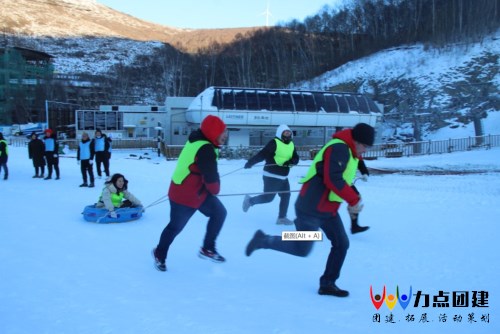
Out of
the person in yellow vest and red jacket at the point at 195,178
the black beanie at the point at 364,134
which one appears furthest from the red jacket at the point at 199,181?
the black beanie at the point at 364,134

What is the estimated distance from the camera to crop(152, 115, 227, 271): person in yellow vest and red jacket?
365cm

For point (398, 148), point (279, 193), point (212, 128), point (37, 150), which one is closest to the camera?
point (212, 128)

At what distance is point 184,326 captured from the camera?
9.39 feet

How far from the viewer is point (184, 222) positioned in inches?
153

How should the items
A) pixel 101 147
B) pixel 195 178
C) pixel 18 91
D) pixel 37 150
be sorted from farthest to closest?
pixel 18 91 → pixel 37 150 → pixel 101 147 → pixel 195 178

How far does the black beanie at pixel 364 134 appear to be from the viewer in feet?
10.7

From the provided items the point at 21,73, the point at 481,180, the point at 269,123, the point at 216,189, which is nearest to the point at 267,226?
the point at 216,189

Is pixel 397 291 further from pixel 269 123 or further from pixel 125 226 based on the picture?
pixel 269 123

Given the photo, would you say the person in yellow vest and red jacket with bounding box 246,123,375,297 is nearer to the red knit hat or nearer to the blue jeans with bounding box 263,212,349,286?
the blue jeans with bounding box 263,212,349,286

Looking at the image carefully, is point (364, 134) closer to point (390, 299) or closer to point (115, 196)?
point (390, 299)

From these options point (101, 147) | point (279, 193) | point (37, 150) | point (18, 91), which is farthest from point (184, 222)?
point (18, 91)

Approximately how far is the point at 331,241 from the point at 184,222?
1458mm

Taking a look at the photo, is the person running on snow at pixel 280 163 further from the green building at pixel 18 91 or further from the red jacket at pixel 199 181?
the green building at pixel 18 91

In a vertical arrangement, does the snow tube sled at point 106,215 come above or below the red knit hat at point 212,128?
below
